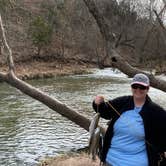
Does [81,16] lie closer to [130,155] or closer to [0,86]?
[0,86]

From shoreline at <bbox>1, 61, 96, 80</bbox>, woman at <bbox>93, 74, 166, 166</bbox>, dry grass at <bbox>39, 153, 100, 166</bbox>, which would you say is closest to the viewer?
woman at <bbox>93, 74, 166, 166</bbox>

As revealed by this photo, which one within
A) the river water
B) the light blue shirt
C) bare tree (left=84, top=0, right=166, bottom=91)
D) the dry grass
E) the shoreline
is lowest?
the shoreline

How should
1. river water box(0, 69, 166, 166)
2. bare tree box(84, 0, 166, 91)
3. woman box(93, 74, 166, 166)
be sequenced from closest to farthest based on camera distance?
woman box(93, 74, 166, 166) → bare tree box(84, 0, 166, 91) → river water box(0, 69, 166, 166)

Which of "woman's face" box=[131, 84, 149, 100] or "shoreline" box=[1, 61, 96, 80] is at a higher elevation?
"woman's face" box=[131, 84, 149, 100]

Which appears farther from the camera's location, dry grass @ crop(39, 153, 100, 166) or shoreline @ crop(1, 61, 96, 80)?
shoreline @ crop(1, 61, 96, 80)

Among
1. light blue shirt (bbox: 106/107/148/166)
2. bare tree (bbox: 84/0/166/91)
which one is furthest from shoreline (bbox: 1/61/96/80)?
light blue shirt (bbox: 106/107/148/166)

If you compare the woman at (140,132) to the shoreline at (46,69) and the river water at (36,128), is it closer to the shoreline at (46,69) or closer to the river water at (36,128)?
the river water at (36,128)

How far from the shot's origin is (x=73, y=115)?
8.21m

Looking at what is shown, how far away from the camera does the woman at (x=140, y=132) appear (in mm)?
3953

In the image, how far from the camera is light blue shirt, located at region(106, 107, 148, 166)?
3.96 m

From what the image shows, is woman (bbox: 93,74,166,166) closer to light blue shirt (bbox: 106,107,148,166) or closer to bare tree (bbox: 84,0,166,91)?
light blue shirt (bbox: 106,107,148,166)

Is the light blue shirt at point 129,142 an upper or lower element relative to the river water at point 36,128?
upper

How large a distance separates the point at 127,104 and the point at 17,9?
182 ft

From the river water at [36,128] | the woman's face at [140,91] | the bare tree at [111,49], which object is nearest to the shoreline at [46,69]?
the river water at [36,128]
